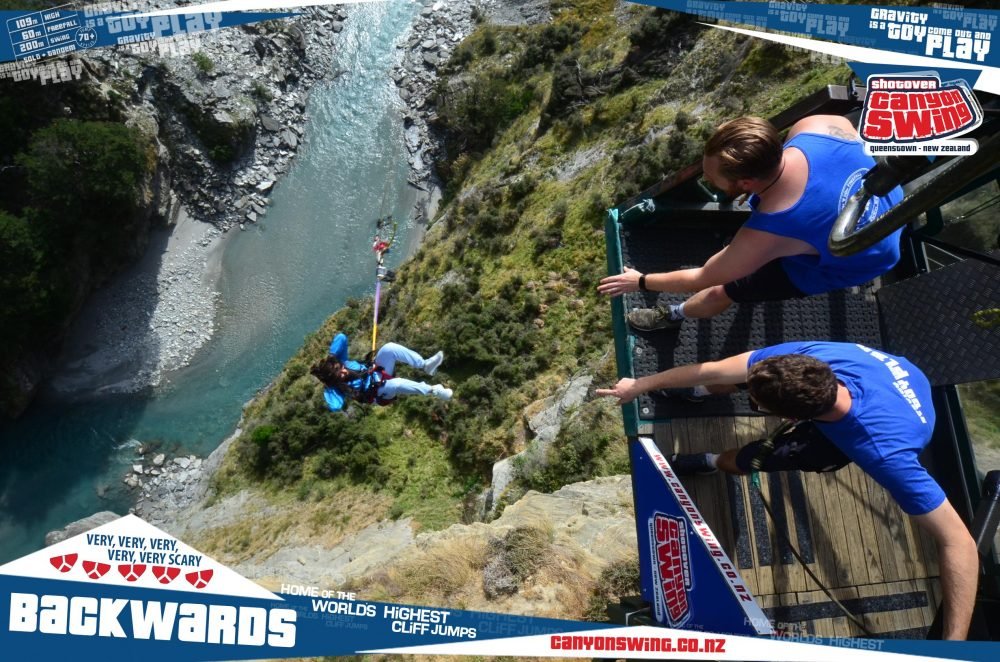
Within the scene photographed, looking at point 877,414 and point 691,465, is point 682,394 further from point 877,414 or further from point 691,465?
point 877,414

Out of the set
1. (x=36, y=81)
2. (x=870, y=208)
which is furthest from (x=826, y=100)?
(x=36, y=81)

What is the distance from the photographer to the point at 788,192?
333cm

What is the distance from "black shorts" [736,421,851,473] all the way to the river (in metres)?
15.3

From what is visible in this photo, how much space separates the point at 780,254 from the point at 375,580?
606 centimetres

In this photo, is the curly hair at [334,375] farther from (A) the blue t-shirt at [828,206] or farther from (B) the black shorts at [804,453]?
(A) the blue t-shirt at [828,206]

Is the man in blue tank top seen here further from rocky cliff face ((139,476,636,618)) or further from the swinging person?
the swinging person

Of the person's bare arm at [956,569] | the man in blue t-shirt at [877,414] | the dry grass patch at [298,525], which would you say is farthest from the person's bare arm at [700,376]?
the dry grass patch at [298,525]

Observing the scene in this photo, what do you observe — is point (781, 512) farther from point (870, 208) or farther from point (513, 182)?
point (513, 182)

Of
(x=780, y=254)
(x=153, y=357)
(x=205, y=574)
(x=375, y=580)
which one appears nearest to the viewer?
(x=780, y=254)

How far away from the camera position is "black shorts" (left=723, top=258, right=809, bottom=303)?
4242 mm

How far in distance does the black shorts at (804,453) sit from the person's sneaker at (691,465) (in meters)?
0.63

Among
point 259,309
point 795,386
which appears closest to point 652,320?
point 795,386

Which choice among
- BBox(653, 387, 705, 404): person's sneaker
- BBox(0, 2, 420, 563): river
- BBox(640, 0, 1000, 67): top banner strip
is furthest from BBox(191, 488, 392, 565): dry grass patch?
BBox(640, 0, 1000, 67): top banner strip

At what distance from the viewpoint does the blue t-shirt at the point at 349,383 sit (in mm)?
7765
